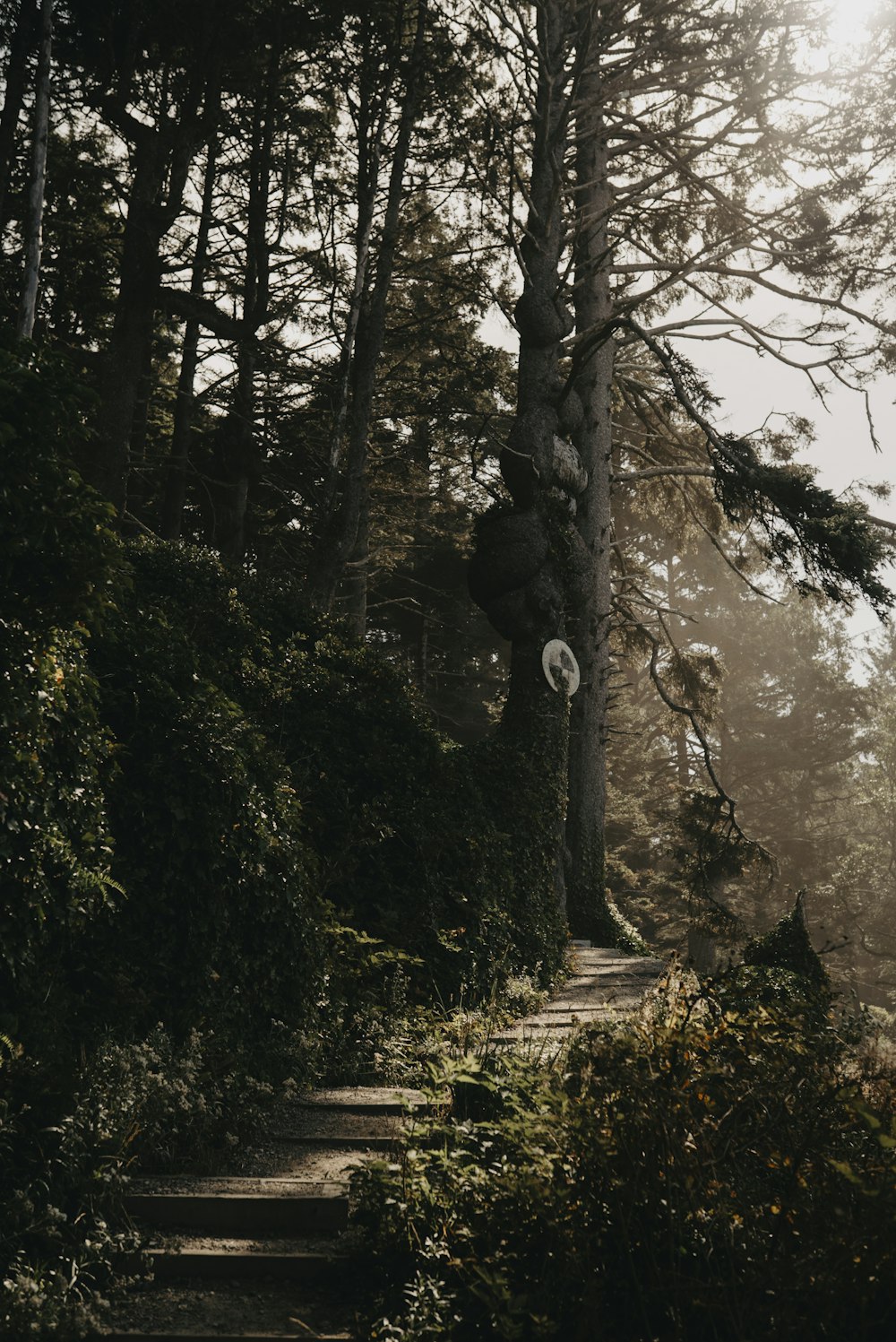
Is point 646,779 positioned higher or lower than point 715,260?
lower

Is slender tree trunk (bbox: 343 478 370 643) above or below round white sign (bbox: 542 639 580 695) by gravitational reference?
above

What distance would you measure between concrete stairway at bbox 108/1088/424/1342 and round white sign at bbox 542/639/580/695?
753 cm

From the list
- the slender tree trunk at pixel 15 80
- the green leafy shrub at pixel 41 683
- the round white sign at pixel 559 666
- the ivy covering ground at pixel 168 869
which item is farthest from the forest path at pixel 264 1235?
the slender tree trunk at pixel 15 80

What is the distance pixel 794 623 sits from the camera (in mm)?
42938

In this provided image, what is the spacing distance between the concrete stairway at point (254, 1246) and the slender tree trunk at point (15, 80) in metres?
11.2

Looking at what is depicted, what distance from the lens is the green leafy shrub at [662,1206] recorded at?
3158 mm

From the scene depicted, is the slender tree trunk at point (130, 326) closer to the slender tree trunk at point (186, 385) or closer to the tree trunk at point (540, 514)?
the slender tree trunk at point (186, 385)

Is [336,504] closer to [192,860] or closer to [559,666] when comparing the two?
[559,666]

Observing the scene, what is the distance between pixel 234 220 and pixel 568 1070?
1362 cm

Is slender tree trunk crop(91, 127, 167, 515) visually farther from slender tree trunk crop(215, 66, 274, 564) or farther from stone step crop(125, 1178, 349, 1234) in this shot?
stone step crop(125, 1178, 349, 1234)

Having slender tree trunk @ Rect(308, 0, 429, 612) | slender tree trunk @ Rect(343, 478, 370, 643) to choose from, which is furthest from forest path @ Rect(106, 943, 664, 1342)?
slender tree trunk @ Rect(343, 478, 370, 643)

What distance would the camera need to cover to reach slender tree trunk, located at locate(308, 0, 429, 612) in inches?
522

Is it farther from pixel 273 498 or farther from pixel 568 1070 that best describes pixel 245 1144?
pixel 273 498

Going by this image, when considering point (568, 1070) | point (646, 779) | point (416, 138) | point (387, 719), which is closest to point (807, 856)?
point (646, 779)
